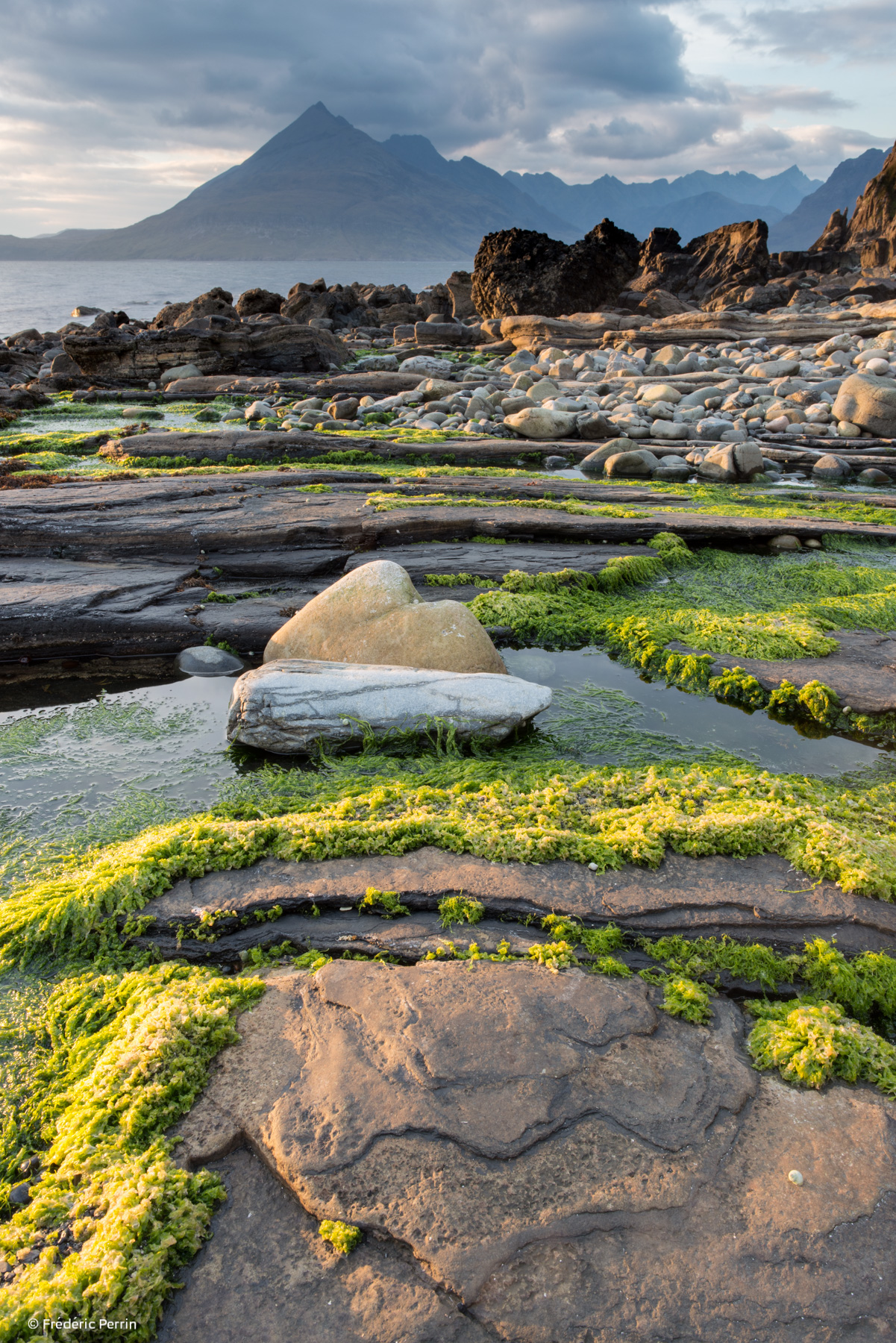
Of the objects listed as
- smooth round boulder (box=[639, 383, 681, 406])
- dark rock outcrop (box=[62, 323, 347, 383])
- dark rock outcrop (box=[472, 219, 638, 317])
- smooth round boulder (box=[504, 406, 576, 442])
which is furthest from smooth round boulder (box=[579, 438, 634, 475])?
dark rock outcrop (box=[472, 219, 638, 317])

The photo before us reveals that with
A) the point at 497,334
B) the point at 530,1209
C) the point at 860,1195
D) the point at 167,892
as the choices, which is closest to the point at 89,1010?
the point at 167,892

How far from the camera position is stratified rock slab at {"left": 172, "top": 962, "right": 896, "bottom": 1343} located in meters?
1.78

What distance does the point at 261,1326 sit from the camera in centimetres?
172

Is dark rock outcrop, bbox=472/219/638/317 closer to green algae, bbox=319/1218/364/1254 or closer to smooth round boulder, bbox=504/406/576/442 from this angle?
smooth round boulder, bbox=504/406/576/442

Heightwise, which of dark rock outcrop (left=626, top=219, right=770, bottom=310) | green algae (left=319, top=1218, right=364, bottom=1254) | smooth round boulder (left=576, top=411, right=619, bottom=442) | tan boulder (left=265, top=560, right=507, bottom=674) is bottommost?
green algae (left=319, top=1218, right=364, bottom=1254)

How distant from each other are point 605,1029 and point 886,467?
Result: 13.4 m

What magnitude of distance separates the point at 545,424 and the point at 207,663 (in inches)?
426

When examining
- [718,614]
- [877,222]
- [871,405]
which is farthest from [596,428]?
[877,222]

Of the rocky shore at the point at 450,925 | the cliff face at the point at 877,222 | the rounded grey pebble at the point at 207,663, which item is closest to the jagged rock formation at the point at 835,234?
the cliff face at the point at 877,222

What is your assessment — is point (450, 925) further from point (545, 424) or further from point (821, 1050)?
point (545, 424)

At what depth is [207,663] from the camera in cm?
577

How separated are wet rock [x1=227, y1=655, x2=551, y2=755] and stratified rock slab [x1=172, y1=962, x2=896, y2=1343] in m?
2.11

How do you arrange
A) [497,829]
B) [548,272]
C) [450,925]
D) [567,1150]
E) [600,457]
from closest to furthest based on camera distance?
1. [567,1150]
2. [450,925]
3. [497,829]
4. [600,457]
5. [548,272]

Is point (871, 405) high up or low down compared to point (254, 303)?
down
